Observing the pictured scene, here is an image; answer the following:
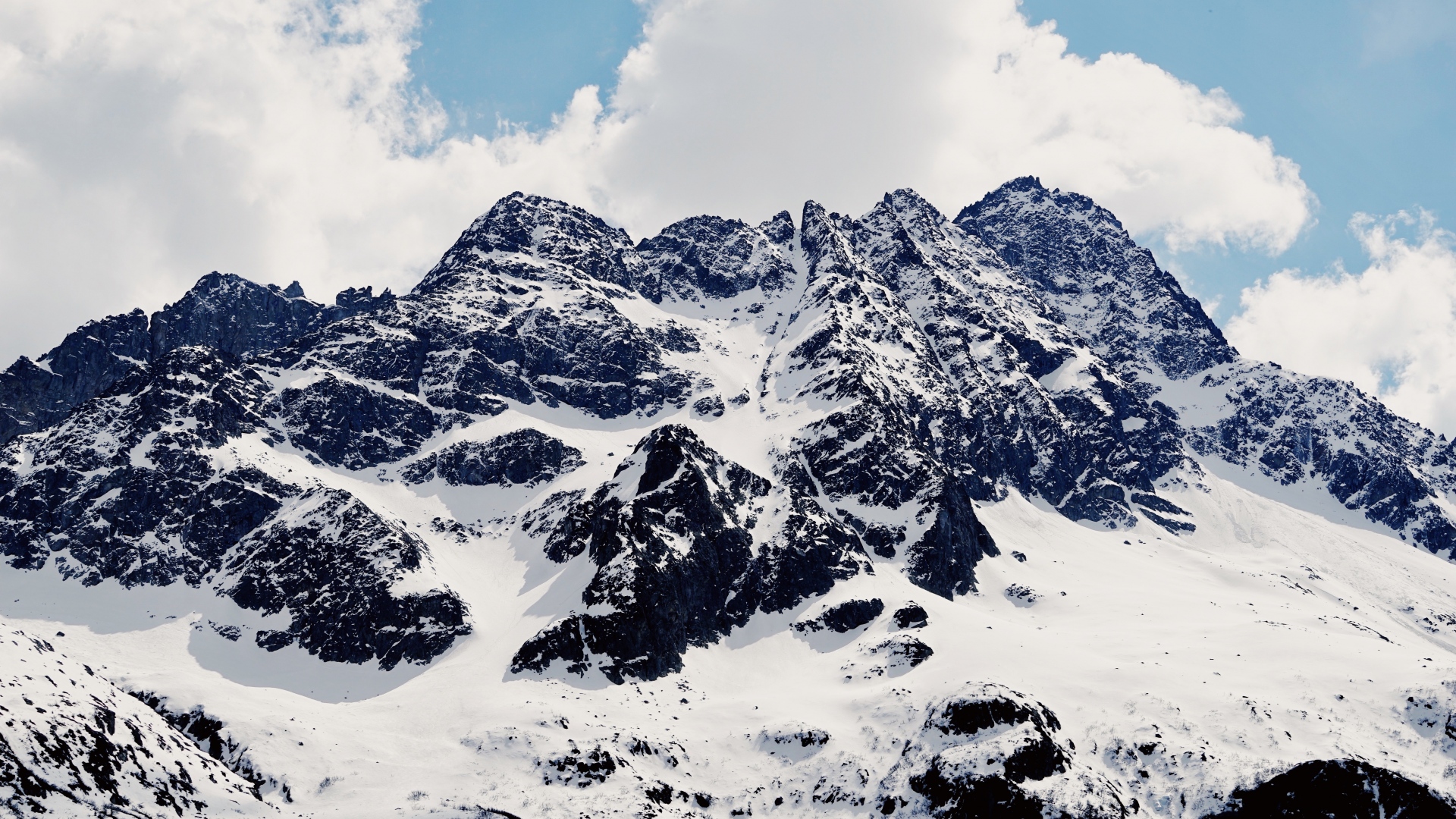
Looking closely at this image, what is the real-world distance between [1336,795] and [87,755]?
116271 millimetres

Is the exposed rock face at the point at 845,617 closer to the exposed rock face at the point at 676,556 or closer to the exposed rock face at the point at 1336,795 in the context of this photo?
the exposed rock face at the point at 676,556

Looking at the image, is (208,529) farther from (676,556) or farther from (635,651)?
(635,651)

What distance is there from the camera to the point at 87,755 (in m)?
85.7

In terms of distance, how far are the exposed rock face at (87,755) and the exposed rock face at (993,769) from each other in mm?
66845

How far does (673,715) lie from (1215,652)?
7513 centimetres

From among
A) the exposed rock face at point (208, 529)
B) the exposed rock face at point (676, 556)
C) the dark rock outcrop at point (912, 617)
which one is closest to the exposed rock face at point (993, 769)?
the dark rock outcrop at point (912, 617)

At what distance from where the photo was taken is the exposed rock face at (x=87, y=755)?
79.8m

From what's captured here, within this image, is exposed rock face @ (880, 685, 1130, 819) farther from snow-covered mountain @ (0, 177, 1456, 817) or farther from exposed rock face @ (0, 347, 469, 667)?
exposed rock face @ (0, 347, 469, 667)

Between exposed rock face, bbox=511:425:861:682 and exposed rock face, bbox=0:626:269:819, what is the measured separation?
4670 centimetres

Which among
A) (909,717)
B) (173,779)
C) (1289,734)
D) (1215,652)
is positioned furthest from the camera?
(1215,652)

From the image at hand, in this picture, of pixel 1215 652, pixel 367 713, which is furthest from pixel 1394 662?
pixel 367 713

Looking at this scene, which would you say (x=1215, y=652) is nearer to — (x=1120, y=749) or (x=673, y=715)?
(x=1120, y=749)

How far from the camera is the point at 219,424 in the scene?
19200cm

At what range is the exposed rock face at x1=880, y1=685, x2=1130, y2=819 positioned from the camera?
10694 centimetres
